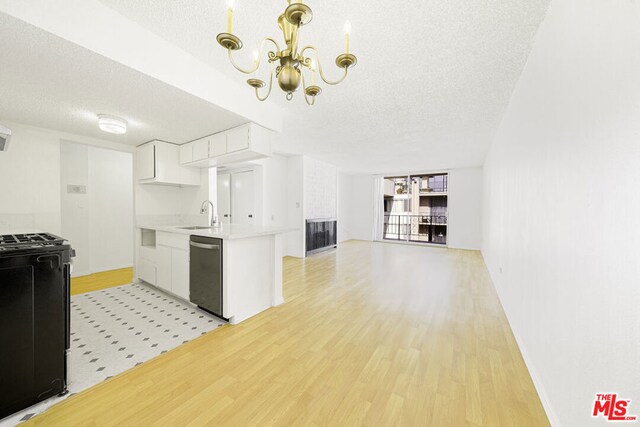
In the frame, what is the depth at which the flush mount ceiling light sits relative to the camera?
2514 millimetres

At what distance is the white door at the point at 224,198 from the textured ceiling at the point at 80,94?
100 inches

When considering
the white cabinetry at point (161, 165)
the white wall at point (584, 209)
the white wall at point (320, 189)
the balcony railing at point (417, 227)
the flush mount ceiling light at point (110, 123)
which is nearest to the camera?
the white wall at point (584, 209)

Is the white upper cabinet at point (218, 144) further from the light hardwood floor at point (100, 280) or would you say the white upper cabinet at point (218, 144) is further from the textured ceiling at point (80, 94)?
the light hardwood floor at point (100, 280)

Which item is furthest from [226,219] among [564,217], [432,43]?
[564,217]

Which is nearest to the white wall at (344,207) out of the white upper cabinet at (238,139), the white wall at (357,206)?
the white wall at (357,206)

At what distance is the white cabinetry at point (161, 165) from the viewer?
11.3 feet

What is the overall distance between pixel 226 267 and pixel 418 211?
855cm

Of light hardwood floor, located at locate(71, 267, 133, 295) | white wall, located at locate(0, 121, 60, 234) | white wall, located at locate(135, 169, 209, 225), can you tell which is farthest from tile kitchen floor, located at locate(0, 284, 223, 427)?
white wall, located at locate(135, 169, 209, 225)

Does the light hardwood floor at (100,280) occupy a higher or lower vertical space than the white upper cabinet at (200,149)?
lower

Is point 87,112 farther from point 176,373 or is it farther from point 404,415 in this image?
point 404,415

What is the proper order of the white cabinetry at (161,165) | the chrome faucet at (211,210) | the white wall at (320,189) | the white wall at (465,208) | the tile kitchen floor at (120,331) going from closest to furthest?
the tile kitchen floor at (120,331), the white cabinetry at (161,165), the chrome faucet at (211,210), the white wall at (320,189), the white wall at (465,208)

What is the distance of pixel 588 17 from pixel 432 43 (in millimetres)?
950

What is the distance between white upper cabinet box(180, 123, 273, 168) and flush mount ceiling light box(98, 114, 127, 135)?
2.84ft

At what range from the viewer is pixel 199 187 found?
3.93 m
